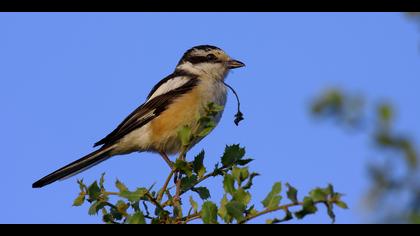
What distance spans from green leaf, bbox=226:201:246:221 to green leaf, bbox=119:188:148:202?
1.81 ft

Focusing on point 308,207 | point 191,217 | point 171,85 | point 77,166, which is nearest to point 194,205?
point 191,217

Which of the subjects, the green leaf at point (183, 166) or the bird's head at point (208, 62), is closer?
the green leaf at point (183, 166)

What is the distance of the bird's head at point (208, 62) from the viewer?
27.0 ft

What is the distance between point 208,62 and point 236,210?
5.43 metres

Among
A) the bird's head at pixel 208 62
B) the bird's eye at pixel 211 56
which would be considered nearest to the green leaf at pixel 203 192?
the bird's head at pixel 208 62

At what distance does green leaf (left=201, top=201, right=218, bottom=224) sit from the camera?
3184mm

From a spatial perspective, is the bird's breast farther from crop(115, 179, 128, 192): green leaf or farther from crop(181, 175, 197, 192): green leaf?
crop(115, 179, 128, 192): green leaf

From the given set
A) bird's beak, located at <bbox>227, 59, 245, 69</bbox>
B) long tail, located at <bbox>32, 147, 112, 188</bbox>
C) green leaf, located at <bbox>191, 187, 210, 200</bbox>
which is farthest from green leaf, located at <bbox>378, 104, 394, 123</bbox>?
green leaf, located at <bbox>191, 187, 210, 200</bbox>

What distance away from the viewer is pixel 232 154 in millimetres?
3871

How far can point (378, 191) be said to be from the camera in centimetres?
758

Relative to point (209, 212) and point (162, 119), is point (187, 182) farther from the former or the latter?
point (162, 119)

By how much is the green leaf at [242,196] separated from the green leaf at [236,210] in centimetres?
9

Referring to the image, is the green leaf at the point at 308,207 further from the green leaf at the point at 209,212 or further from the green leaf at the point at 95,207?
the green leaf at the point at 95,207
